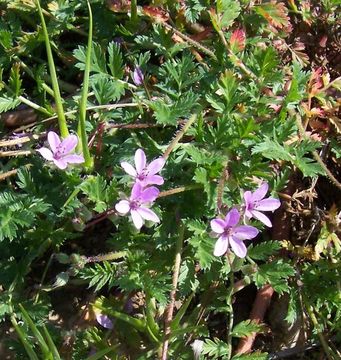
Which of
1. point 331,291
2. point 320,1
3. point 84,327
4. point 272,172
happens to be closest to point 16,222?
point 84,327

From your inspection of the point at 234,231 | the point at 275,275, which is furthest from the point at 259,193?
the point at 275,275

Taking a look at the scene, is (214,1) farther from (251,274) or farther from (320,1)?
(251,274)

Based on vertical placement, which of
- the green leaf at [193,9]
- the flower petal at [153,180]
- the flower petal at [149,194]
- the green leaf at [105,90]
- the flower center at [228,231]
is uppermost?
the green leaf at [193,9]

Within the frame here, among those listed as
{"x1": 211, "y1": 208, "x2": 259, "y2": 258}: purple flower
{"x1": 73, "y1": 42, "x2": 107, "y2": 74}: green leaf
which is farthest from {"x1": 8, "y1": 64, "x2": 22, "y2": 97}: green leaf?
{"x1": 211, "y1": 208, "x2": 259, "y2": 258}: purple flower

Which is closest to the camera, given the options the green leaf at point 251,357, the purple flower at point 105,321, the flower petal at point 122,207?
the flower petal at point 122,207

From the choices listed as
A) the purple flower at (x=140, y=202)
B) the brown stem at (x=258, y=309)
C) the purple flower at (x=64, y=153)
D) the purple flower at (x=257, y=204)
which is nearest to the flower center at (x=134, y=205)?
the purple flower at (x=140, y=202)

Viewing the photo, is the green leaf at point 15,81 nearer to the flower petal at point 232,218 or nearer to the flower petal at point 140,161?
the flower petal at point 140,161

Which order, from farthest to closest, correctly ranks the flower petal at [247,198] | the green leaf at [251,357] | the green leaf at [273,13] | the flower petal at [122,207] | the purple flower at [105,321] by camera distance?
the green leaf at [273,13], the purple flower at [105,321], the green leaf at [251,357], the flower petal at [247,198], the flower petal at [122,207]

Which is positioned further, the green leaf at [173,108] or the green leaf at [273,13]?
the green leaf at [273,13]
